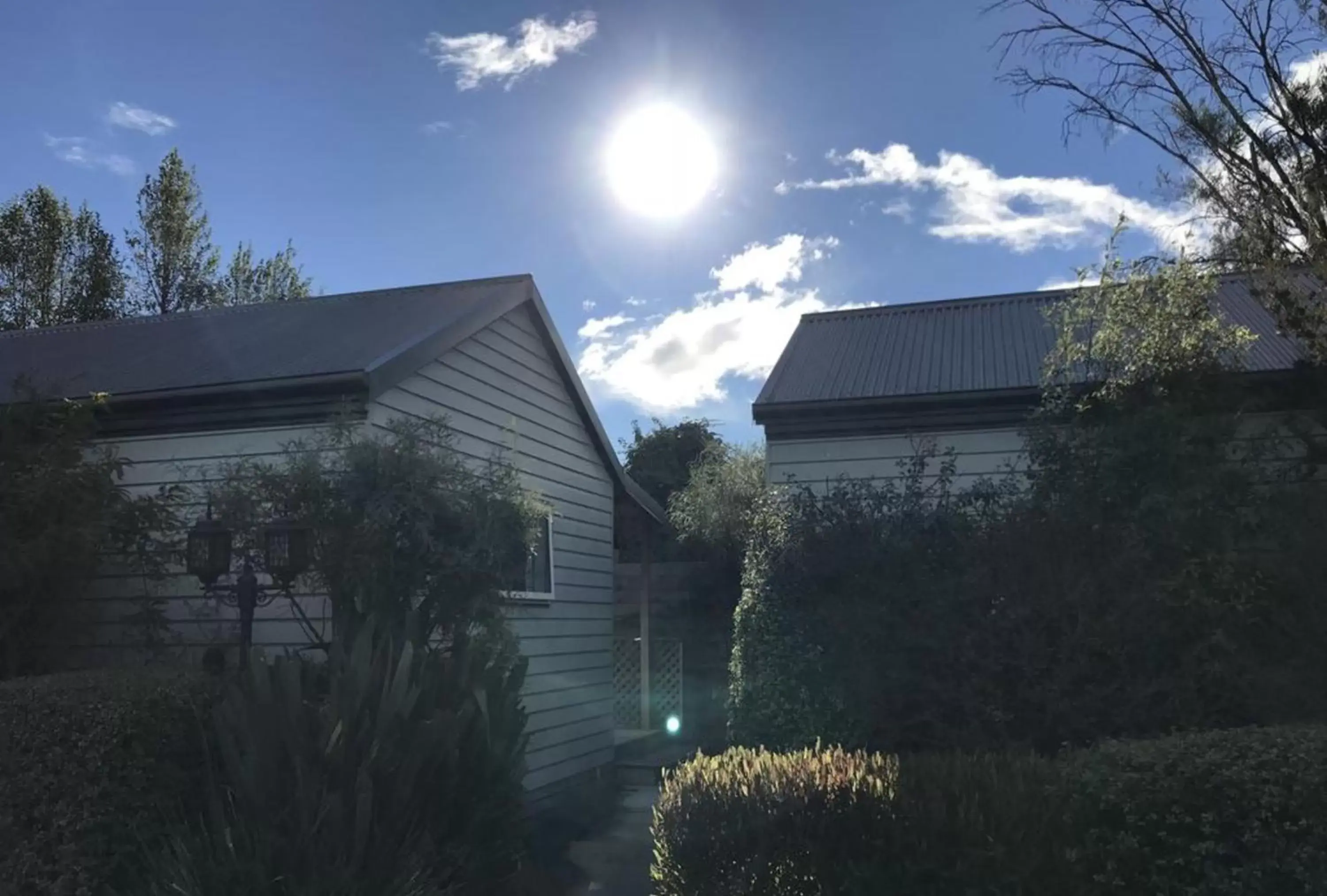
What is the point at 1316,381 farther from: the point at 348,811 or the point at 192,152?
the point at 192,152

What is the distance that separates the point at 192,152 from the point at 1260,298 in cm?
2642

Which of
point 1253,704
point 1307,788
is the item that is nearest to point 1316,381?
point 1253,704

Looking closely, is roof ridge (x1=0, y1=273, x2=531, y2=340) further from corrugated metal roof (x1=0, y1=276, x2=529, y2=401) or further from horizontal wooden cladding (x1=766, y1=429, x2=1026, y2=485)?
horizontal wooden cladding (x1=766, y1=429, x2=1026, y2=485)

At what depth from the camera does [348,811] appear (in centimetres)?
532

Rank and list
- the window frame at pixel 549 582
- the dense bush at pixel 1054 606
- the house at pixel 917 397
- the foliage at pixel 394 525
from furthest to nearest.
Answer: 1. the window frame at pixel 549 582
2. the house at pixel 917 397
3. the foliage at pixel 394 525
4. the dense bush at pixel 1054 606

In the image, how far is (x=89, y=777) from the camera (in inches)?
220

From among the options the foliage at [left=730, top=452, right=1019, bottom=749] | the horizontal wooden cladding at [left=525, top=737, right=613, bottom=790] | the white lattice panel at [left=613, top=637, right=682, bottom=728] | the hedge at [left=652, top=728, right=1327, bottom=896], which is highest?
the foliage at [left=730, top=452, right=1019, bottom=749]

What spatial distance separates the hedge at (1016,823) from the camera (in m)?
4.12

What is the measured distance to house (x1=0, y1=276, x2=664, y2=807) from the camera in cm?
829

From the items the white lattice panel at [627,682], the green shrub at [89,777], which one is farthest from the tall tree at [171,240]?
the green shrub at [89,777]

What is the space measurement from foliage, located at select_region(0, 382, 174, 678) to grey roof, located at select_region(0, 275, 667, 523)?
62cm

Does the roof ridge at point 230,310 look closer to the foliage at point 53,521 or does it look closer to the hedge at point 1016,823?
the foliage at point 53,521

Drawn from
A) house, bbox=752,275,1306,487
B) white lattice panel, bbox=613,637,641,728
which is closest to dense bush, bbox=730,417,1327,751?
house, bbox=752,275,1306,487

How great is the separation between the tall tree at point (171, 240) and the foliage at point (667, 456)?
12.6m
